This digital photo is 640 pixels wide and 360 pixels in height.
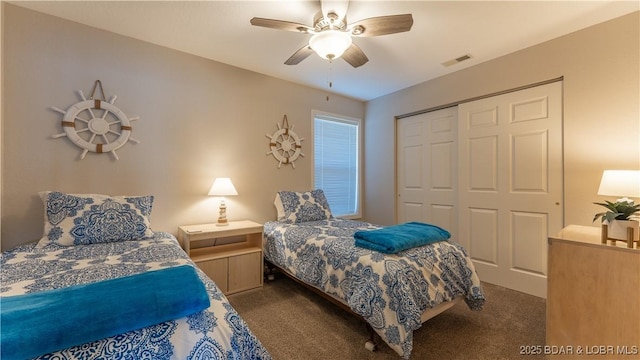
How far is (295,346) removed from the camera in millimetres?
1811

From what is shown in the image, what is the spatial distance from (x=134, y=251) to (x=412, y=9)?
2.72 metres

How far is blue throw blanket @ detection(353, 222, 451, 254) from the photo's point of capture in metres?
1.85

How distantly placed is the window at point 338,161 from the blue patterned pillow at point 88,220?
2.26 meters

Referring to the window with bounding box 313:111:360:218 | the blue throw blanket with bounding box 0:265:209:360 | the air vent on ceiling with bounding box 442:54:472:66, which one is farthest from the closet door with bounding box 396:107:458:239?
the blue throw blanket with bounding box 0:265:209:360

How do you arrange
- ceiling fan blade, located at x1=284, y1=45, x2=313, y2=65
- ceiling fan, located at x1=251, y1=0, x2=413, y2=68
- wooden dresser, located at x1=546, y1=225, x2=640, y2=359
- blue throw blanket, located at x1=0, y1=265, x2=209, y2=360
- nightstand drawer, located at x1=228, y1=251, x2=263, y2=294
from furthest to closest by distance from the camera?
nightstand drawer, located at x1=228, y1=251, x2=263, y2=294 < ceiling fan blade, located at x1=284, y1=45, x2=313, y2=65 < ceiling fan, located at x1=251, y1=0, x2=413, y2=68 < wooden dresser, located at x1=546, y1=225, x2=640, y2=359 < blue throw blanket, located at x1=0, y1=265, x2=209, y2=360

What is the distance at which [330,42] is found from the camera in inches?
69.7

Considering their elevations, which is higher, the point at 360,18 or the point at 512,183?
the point at 360,18

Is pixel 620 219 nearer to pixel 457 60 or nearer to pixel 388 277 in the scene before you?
pixel 388 277

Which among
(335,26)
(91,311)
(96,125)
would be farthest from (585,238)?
(96,125)

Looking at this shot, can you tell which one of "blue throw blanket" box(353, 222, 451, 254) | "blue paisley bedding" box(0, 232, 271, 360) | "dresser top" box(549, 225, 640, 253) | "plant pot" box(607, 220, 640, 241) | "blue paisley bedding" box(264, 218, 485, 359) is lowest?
"blue paisley bedding" box(264, 218, 485, 359)

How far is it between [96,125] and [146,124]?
1.24ft

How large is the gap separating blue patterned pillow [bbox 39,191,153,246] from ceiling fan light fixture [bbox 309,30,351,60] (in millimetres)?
1959

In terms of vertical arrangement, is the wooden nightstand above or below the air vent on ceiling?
below

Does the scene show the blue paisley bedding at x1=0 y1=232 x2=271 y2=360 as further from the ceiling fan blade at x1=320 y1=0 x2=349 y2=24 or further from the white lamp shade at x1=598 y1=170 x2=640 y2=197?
the white lamp shade at x1=598 y1=170 x2=640 y2=197
